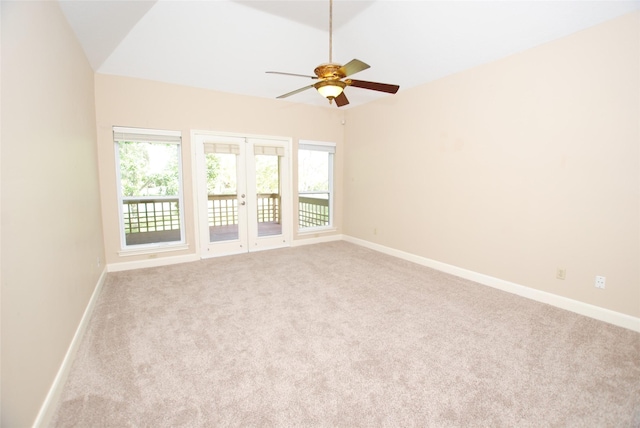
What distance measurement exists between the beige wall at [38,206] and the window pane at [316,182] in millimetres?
3676

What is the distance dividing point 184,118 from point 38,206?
→ 3.13 meters

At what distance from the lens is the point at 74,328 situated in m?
2.29

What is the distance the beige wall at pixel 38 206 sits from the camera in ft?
4.39

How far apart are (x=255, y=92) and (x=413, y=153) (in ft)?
9.23

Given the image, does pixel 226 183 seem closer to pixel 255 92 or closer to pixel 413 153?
pixel 255 92

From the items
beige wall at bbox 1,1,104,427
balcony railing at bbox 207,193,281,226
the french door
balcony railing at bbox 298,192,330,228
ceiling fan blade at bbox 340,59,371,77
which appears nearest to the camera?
beige wall at bbox 1,1,104,427

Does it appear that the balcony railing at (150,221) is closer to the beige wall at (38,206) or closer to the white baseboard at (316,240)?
the white baseboard at (316,240)

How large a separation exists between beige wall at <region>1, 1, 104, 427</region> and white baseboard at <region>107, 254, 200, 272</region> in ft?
4.82

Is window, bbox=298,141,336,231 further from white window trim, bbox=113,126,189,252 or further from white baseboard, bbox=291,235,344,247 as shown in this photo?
white window trim, bbox=113,126,189,252

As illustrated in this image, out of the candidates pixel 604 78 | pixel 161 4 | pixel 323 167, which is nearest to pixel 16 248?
pixel 161 4

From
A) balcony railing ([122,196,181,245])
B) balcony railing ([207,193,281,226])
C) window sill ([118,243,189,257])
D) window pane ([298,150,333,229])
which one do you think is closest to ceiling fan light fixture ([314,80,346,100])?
window pane ([298,150,333,229])

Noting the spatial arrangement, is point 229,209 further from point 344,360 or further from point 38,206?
point 344,360

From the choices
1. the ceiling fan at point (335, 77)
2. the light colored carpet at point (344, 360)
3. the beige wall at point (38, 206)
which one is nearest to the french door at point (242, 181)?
the light colored carpet at point (344, 360)

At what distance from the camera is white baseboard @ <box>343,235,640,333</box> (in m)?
2.66
